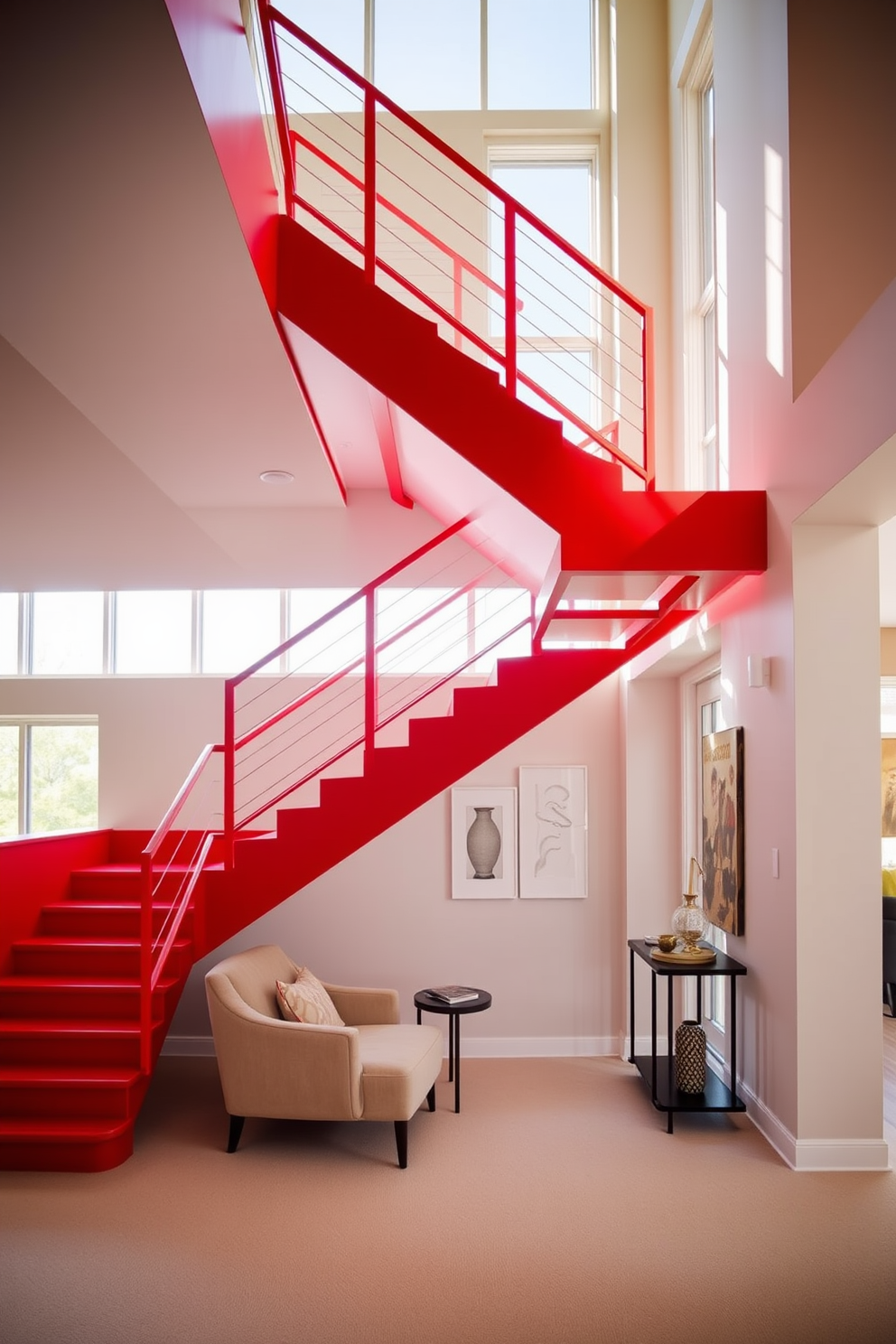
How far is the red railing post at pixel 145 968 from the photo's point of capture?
4734 millimetres

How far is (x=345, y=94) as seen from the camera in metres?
7.93

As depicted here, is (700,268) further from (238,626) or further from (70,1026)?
(70,1026)

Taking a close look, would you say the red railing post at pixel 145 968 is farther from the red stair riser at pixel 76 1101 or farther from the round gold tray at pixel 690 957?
the round gold tray at pixel 690 957

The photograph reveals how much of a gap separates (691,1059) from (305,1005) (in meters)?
1.91

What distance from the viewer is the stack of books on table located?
5.53 metres

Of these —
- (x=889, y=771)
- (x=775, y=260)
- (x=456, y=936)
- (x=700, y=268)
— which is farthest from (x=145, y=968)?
(x=889, y=771)

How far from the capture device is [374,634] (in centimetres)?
547

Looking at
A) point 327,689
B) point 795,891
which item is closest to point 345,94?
point 327,689

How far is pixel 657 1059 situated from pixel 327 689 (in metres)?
3.15

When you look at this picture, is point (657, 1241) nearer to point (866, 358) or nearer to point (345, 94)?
point (866, 358)

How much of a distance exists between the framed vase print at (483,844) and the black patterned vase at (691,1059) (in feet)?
6.78

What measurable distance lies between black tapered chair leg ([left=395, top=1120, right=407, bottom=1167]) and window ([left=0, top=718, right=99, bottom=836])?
11.9 feet

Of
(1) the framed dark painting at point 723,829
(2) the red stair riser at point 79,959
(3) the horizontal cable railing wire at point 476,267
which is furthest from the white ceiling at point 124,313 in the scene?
(2) the red stair riser at point 79,959

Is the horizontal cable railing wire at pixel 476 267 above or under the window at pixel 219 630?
above
